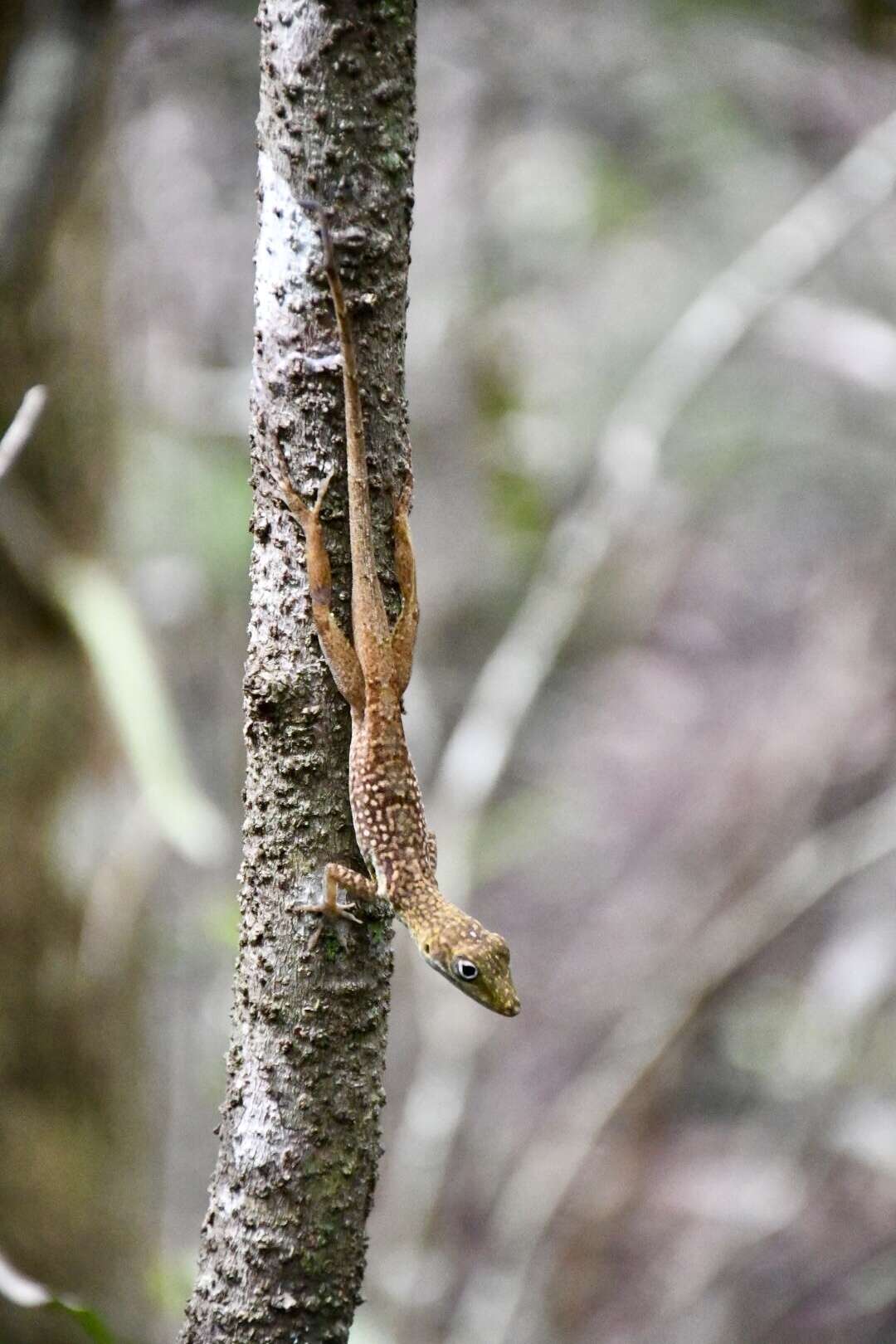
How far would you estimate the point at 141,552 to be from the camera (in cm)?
661

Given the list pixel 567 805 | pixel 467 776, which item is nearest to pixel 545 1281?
pixel 567 805

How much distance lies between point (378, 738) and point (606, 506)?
11.0ft

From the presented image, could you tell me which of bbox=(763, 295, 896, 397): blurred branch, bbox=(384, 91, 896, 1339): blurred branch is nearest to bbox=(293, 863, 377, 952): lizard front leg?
bbox=(384, 91, 896, 1339): blurred branch

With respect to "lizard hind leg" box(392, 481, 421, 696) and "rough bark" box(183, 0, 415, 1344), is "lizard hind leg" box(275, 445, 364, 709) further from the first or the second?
"lizard hind leg" box(392, 481, 421, 696)

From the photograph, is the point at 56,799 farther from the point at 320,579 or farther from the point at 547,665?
the point at 320,579

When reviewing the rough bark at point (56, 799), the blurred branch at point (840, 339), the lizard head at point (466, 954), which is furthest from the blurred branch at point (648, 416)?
the lizard head at point (466, 954)

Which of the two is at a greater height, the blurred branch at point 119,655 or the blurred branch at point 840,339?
the blurred branch at point 840,339

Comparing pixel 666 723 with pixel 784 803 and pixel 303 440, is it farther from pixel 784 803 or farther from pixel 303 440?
pixel 303 440

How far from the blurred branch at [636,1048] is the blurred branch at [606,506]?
0.82m

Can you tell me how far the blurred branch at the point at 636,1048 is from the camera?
5.87m

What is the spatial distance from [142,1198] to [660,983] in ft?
10.3

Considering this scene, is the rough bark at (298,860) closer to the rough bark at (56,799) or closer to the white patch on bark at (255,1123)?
the white patch on bark at (255,1123)

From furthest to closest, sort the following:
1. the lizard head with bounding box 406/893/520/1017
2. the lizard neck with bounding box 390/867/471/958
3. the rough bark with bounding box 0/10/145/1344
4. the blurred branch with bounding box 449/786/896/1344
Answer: the blurred branch with bounding box 449/786/896/1344
the rough bark with bounding box 0/10/145/1344
the lizard head with bounding box 406/893/520/1017
the lizard neck with bounding box 390/867/471/958

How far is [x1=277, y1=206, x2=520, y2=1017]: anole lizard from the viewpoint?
6.00 feet
